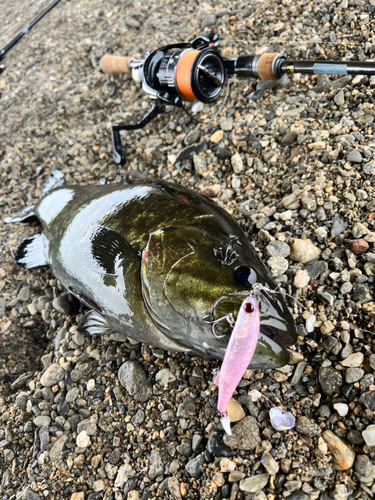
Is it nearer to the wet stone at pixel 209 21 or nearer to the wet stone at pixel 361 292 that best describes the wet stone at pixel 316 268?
the wet stone at pixel 361 292

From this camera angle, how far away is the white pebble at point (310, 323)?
100 inches

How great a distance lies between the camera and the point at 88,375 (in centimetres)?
310

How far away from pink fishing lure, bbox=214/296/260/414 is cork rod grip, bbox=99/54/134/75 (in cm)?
371

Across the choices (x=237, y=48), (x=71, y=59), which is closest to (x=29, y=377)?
(x=237, y=48)

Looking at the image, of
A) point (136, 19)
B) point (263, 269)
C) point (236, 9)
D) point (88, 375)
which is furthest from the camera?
point (136, 19)

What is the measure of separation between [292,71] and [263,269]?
6.78 feet

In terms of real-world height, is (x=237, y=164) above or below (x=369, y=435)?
above

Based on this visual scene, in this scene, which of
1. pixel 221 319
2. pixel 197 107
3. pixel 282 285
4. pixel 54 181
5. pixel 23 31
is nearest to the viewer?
pixel 221 319

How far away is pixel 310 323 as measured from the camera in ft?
8.37

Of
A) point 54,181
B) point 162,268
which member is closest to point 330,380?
point 162,268

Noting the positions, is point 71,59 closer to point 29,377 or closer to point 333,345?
point 29,377

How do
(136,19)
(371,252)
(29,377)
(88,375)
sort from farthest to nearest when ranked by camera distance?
(136,19) < (29,377) < (88,375) < (371,252)

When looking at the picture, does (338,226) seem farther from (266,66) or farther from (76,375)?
(76,375)

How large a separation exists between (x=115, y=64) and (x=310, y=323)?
3817 millimetres
